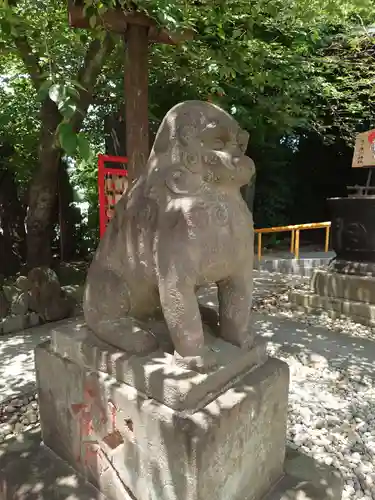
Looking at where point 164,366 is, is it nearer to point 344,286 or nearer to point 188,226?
point 188,226

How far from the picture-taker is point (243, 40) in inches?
181

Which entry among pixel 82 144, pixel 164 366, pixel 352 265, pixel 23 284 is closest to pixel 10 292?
pixel 23 284

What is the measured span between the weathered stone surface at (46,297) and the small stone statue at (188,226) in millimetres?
3729

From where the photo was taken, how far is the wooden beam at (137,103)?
3.57 metres

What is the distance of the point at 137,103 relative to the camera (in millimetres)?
3717

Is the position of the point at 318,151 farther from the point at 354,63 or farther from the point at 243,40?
the point at 243,40

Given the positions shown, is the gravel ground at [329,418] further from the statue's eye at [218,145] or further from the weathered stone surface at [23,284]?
the weathered stone surface at [23,284]

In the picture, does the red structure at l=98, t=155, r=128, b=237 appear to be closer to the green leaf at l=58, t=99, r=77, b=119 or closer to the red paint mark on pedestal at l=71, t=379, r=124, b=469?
the green leaf at l=58, t=99, r=77, b=119

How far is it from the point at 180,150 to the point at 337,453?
216cm

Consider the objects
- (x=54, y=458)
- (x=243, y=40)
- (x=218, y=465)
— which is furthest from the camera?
(x=243, y=40)

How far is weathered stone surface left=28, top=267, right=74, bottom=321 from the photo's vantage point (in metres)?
5.20

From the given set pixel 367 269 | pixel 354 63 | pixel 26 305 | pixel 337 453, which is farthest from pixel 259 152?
pixel 337 453

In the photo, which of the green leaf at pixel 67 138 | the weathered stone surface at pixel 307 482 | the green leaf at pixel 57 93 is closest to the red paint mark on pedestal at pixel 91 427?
the weathered stone surface at pixel 307 482

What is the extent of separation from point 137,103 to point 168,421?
9.77 feet
